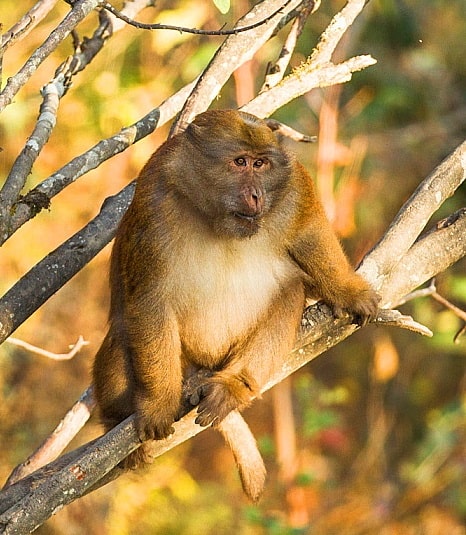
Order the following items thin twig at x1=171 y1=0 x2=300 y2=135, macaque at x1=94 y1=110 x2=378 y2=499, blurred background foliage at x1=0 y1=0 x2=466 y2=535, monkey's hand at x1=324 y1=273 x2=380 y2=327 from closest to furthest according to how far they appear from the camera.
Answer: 1. macaque at x1=94 y1=110 x2=378 y2=499
2. monkey's hand at x1=324 y1=273 x2=380 y2=327
3. thin twig at x1=171 y1=0 x2=300 y2=135
4. blurred background foliage at x1=0 y1=0 x2=466 y2=535

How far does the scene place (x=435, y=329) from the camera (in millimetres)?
7605

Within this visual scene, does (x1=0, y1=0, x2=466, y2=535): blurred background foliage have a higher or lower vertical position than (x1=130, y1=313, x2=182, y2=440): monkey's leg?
lower

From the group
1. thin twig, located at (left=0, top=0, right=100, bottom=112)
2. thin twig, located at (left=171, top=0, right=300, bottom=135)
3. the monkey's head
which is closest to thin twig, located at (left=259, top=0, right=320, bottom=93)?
thin twig, located at (left=171, top=0, right=300, bottom=135)

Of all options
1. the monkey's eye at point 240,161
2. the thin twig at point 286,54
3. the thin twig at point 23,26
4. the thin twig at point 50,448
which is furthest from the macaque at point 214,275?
the thin twig at point 23,26

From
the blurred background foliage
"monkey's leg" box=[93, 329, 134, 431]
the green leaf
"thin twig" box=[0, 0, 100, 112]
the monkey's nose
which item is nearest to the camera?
"thin twig" box=[0, 0, 100, 112]

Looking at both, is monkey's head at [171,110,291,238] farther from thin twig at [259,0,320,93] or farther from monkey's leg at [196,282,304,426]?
thin twig at [259,0,320,93]

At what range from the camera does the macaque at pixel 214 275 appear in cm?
362

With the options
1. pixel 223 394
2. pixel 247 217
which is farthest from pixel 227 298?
pixel 247 217

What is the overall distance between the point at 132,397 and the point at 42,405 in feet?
12.7

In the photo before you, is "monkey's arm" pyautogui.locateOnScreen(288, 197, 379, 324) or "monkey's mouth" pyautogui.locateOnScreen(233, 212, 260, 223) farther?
"monkey's arm" pyautogui.locateOnScreen(288, 197, 379, 324)

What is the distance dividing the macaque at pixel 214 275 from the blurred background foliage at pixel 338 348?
2.32 meters

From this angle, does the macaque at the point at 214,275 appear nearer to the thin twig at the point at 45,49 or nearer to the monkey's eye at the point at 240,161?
the monkey's eye at the point at 240,161

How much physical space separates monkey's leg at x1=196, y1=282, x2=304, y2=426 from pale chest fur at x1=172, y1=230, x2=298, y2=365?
0.05 metres

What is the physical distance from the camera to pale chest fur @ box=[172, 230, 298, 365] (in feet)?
12.7
